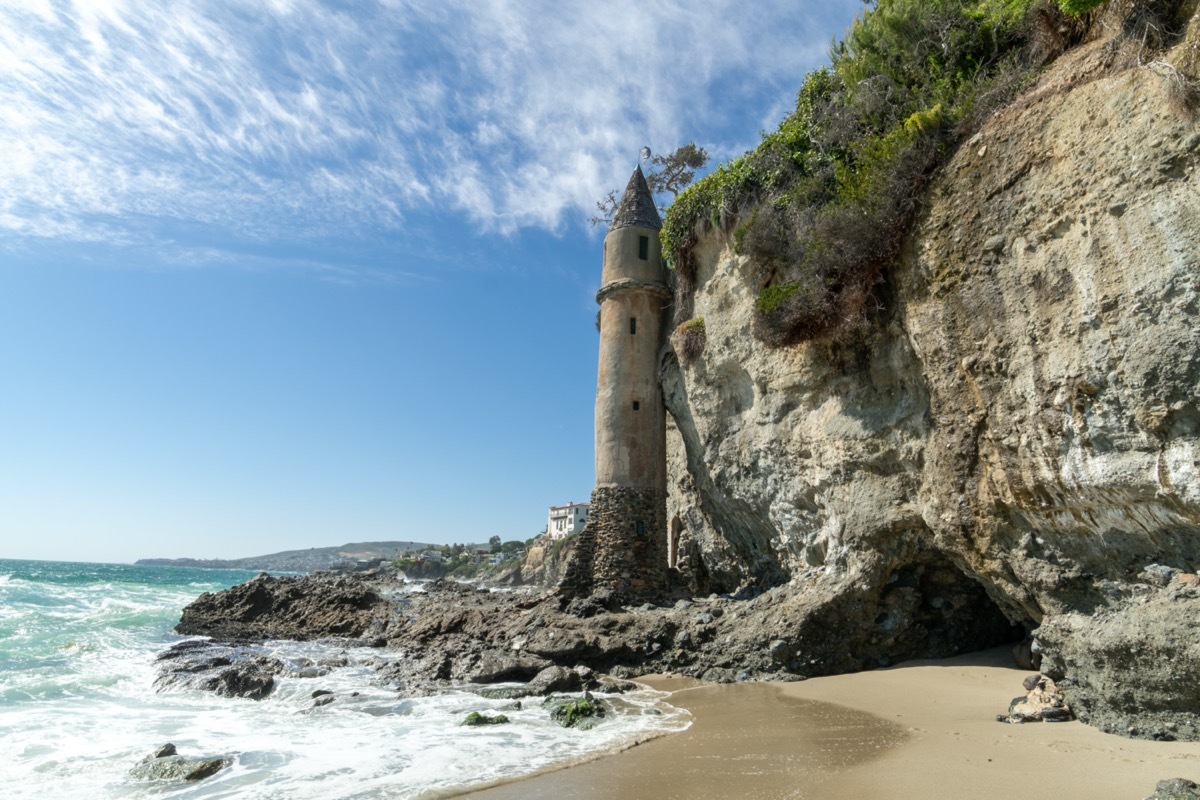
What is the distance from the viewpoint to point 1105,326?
697cm

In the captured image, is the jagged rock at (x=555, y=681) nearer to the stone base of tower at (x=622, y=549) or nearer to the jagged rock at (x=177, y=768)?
the jagged rock at (x=177, y=768)

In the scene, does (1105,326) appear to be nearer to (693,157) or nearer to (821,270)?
(821,270)

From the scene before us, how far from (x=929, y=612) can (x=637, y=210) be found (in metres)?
12.3

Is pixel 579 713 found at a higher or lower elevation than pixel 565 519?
lower

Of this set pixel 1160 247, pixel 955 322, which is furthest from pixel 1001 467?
pixel 1160 247

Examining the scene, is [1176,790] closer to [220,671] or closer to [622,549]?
[622,549]

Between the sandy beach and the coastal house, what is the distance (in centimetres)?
6757

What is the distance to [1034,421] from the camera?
784cm

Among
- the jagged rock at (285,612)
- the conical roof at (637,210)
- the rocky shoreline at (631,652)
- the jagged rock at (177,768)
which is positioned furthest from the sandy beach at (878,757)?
the jagged rock at (285,612)

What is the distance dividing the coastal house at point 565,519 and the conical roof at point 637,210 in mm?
58812

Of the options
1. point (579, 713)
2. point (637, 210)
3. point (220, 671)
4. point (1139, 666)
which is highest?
point (637, 210)

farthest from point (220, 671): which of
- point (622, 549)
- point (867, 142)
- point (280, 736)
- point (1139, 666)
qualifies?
point (867, 142)

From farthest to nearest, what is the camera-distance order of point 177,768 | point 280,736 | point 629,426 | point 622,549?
point 629,426
point 622,549
point 280,736
point 177,768

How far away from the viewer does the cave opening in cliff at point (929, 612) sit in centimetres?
1085
